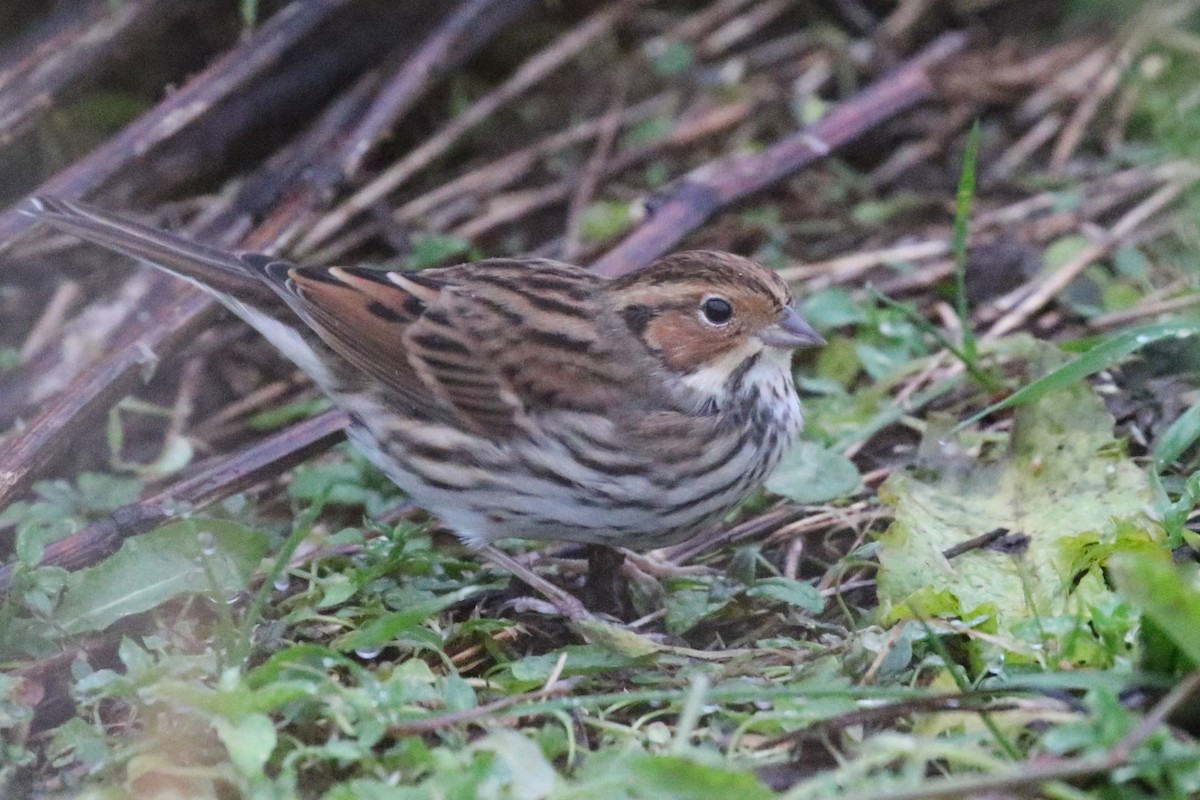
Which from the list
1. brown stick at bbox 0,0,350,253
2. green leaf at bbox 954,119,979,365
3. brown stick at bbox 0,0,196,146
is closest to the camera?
green leaf at bbox 954,119,979,365

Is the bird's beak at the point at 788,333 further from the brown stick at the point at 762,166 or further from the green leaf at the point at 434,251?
the green leaf at the point at 434,251

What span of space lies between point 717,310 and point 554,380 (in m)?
0.42

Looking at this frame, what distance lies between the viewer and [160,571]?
360 cm

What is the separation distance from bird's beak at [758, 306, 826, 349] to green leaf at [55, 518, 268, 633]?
1.27m

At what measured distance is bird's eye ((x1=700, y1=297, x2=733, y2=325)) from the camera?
377 cm

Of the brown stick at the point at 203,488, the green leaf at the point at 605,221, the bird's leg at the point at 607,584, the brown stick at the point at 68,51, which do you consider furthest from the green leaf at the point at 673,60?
the bird's leg at the point at 607,584

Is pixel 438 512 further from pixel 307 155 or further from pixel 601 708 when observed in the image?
pixel 307 155

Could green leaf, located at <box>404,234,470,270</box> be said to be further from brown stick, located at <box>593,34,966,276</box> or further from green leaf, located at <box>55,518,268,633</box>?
green leaf, located at <box>55,518,268,633</box>

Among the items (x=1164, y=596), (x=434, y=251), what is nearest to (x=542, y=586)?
(x=1164, y=596)

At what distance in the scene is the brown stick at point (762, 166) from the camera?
4.93 meters

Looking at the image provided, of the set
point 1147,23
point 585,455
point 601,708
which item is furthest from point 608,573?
point 1147,23

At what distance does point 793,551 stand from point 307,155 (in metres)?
2.20

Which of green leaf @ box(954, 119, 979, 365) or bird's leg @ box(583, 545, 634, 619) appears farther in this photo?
green leaf @ box(954, 119, 979, 365)

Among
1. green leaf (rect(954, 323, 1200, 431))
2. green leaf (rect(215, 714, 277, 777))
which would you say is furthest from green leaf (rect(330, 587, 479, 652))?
green leaf (rect(954, 323, 1200, 431))
